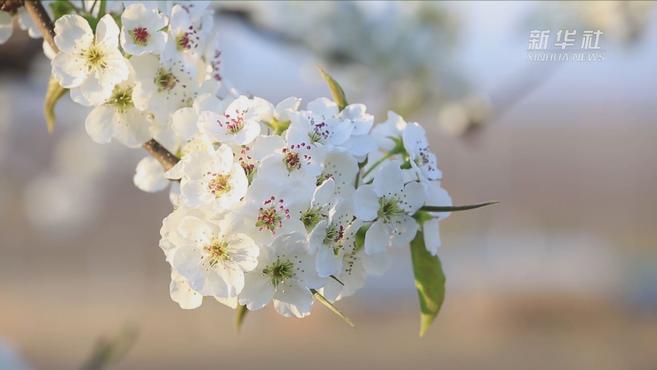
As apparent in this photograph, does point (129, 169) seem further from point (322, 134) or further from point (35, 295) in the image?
point (35, 295)

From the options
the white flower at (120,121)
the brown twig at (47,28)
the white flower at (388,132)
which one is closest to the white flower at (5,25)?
the brown twig at (47,28)

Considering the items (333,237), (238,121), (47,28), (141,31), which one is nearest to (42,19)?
(47,28)

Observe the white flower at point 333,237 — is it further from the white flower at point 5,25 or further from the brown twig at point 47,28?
the white flower at point 5,25

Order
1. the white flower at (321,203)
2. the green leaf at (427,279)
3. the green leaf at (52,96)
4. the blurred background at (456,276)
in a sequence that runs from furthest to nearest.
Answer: the blurred background at (456,276), the green leaf at (52,96), the green leaf at (427,279), the white flower at (321,203)

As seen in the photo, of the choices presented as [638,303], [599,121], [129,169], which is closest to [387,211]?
[129,169]

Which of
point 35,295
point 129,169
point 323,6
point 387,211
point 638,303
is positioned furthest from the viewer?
point 35,295

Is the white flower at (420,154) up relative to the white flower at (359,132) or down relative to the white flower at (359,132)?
down

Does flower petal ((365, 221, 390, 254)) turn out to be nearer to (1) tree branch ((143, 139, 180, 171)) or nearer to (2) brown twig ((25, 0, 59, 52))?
(1) tree branch ((143, 139, 180, 171))

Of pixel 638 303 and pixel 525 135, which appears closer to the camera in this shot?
pixel 638 303
